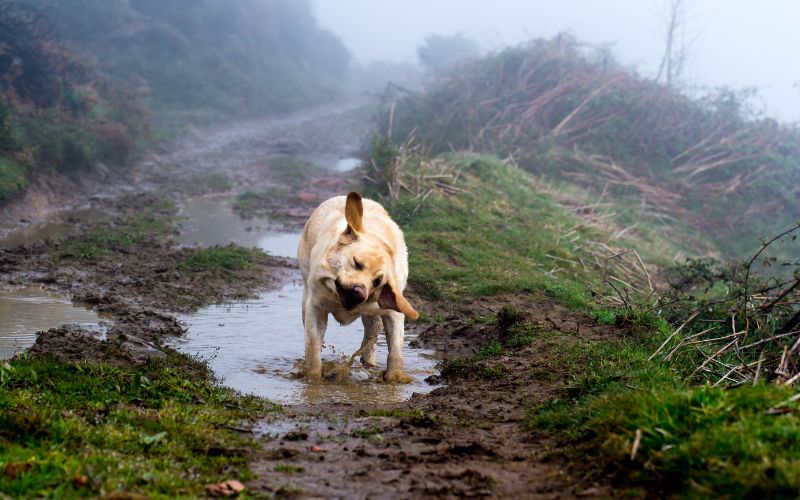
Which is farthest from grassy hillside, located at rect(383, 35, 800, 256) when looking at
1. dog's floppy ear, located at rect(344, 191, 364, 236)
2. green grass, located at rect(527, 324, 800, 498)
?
green grass, located at rect(527, 324, 800, 498)

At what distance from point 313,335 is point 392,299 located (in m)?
0.91

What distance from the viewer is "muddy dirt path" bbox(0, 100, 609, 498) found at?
459 cm

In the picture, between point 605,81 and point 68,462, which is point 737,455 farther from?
point 605,81

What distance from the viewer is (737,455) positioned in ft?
12.7

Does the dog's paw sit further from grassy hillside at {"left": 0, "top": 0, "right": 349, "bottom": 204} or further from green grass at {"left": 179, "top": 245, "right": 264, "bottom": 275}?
grassy hillside at {"left": 0, "top": 0, "right": 349, "bottom": 204}

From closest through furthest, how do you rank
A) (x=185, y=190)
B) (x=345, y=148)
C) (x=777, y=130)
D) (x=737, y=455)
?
A: (x=737, y=455), (x=185, y=190), (x=777, y=130), (x=345, y=148)

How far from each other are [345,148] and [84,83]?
11.8 m

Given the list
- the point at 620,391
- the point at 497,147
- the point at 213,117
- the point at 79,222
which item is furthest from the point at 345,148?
the point at 620,391

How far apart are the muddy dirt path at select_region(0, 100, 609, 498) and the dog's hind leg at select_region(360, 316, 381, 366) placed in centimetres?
31

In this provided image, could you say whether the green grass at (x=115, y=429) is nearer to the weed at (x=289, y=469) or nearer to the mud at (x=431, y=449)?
the weed at (x=289, y=469)

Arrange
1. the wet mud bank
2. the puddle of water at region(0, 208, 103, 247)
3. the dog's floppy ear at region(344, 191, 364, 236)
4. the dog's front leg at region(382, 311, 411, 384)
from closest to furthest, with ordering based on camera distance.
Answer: the dog's floppy ear at region(344, 191, 364, 236) → the dog's front leg at region(382, 311, 411, 384) → the wet mud bank → the puddle of water at region(0, 208, 103, 247)

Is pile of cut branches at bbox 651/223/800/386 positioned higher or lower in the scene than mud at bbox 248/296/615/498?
higher

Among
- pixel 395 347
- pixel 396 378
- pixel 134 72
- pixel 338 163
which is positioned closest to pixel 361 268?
pixel 395 347

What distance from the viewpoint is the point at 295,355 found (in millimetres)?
8406
